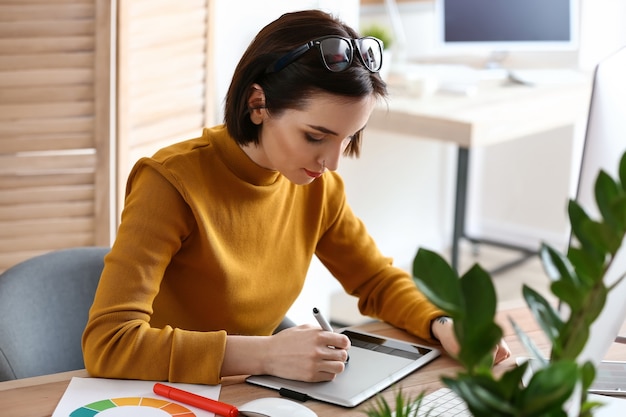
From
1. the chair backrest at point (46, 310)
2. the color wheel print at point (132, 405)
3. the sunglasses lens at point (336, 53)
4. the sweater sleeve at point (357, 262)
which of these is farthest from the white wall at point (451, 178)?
the color wheel print at point (132, 405)

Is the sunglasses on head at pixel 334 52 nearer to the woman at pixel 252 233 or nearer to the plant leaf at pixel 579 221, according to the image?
the woman at pixel 252 233

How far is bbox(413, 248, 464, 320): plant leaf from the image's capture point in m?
0.61

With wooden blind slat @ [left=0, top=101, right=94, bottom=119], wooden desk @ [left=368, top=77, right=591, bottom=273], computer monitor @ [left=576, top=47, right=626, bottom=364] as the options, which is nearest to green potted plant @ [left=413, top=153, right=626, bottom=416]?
computer monitor @ [left=576, top=47, right=626, bottom=364]

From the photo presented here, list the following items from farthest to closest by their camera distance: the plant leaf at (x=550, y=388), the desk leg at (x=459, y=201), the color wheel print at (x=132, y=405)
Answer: the desk leg at (x=459, y=201), the color wheel print at (x=132, y=405), the plant leaf at (x=550, y=388)

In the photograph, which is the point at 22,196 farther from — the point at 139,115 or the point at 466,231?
the point at 466,231

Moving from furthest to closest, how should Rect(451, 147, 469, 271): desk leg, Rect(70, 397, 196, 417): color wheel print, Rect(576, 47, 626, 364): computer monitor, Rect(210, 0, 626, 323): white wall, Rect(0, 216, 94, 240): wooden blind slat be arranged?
Rect(210, 0, 626, 323): white wall
Rect(451, 147, 469, 271): desk leg
Rect(0, 216, 94, 240): wooden blind slat
Rect(70, 397, 196, 417): color wheel print
Rect(576, 47, 626, 364): computer monitor

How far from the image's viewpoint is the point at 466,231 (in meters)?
4.50

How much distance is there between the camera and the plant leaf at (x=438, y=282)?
61 cm

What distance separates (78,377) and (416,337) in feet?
1.74

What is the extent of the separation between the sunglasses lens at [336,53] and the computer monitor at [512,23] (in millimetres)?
2303

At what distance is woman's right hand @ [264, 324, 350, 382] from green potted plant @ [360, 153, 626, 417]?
0.58 metres

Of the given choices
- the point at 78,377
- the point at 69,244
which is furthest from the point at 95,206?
the point at 78,377

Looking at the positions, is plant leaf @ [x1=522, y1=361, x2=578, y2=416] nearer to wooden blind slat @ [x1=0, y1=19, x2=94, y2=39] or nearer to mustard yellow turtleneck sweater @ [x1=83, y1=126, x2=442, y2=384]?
mustard yellow turtleneck sweater @ [x1=83, y1=126, x2=442, y2=384]

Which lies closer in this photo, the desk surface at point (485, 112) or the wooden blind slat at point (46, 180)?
the wooden blind slat at point (46, 180)
